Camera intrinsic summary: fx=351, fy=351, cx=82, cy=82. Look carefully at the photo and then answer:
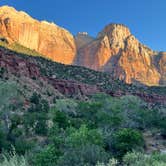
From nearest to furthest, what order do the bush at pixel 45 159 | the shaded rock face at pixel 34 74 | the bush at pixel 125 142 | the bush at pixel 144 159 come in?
the bush at pixel 144 159 → the bush at pixel 45 159 → the bush at pixel 125 142 → the shaded rock face at pixel 34 74

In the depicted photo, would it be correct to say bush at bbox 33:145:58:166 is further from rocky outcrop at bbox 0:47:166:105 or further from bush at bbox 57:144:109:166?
rocky outcrop at bbox 0:47:166:105

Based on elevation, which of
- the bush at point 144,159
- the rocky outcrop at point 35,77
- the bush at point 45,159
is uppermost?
the rocky outcrop at point 35,77

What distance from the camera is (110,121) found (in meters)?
39.8

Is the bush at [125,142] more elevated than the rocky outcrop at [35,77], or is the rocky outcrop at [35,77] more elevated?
the rocky outcrop at [35,77]

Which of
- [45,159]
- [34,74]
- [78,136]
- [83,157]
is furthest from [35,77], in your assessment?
[83,157]

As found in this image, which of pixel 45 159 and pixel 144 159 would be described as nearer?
pixel 144 159

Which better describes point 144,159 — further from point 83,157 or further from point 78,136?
point 78,136

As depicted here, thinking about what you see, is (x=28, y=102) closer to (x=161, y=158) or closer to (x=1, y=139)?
(x=1, y=139)

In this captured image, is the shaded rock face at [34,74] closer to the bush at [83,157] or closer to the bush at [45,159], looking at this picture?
the bush at [45,159]

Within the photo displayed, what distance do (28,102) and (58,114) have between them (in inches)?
959

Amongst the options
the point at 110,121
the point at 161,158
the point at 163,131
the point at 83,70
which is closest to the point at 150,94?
the point at 83,70

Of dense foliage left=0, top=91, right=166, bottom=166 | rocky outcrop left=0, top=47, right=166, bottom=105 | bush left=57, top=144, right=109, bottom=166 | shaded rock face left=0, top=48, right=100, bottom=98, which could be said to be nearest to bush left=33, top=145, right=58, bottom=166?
dense foliage left=0, top=91, right=166, bottom=166

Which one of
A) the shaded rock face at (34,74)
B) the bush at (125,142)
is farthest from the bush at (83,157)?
the shaded rock face at (34,74)

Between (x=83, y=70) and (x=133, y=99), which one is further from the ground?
(x=83, y=70)
